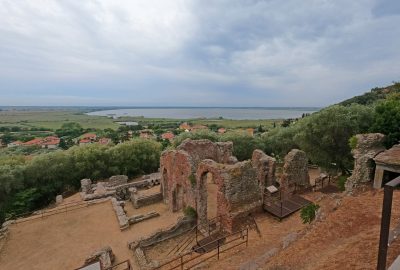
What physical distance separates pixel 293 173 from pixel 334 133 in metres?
6.59

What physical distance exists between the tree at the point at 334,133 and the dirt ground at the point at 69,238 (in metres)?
14.2

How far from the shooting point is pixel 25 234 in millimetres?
17766

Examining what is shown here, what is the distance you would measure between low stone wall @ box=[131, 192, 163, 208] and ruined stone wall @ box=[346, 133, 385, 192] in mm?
16493

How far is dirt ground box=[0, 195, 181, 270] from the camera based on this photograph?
14.6 m

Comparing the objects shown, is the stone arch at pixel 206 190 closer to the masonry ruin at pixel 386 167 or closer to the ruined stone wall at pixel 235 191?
the ruined stone wall at pixel 235 191

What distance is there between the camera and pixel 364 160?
506 inches

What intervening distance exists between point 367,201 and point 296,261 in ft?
17.6

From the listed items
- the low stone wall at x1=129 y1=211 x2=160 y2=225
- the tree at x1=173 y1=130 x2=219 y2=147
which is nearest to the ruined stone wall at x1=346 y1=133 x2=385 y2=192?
the low stone wall at x1=129 y1=211 x2=160 y2=225

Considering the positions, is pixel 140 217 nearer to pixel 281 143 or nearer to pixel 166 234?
pixel 166 234

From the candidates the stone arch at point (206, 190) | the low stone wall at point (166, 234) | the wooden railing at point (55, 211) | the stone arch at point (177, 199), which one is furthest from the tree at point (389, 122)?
the wooden railing at point (55, 211)

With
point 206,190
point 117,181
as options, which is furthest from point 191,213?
point 117,181

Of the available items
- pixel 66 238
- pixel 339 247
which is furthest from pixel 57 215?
pixel 339 247

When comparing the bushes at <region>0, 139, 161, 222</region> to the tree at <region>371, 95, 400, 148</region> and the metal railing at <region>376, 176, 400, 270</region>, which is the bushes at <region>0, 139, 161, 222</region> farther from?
the metal railing at <region>376, 176, 400, 270</region>

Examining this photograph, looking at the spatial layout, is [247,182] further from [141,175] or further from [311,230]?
[141,175]
